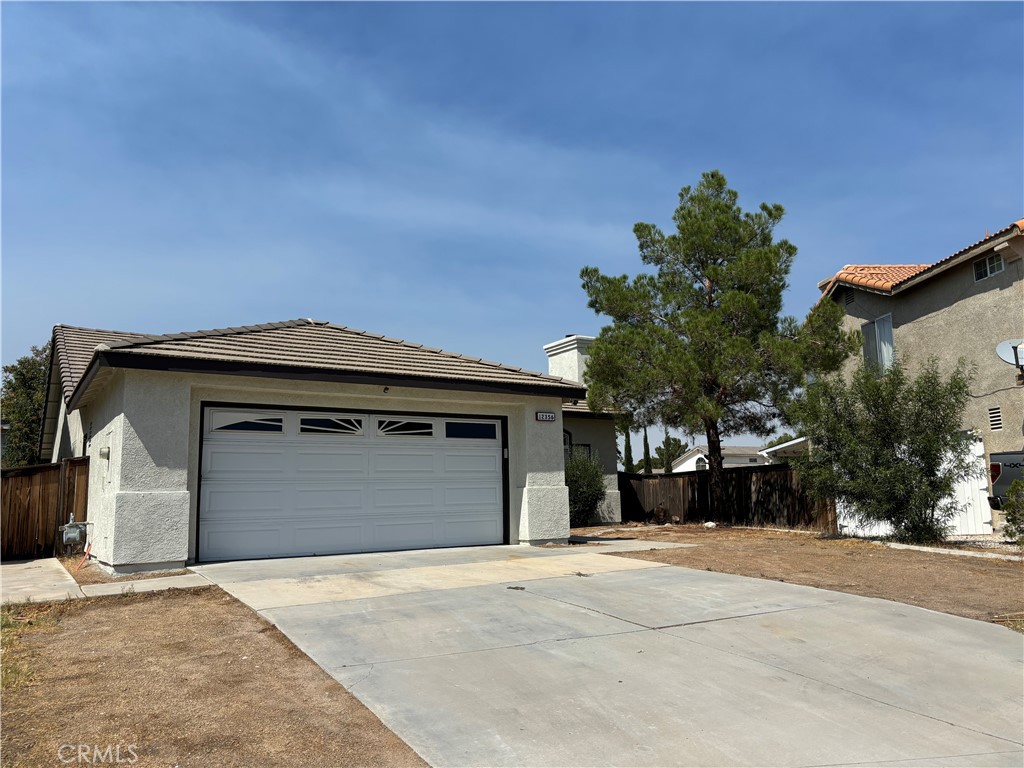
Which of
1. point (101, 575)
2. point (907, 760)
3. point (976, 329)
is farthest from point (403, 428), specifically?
point (976, 329)

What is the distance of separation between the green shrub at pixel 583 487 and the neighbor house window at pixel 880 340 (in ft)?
29.7

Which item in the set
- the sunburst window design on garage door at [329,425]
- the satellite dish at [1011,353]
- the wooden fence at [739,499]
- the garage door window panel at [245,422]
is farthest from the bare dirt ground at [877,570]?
the satellite dish at [1011,353]

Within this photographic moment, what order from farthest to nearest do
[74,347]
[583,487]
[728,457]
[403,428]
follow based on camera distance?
[728,457], [583,487], [74,347], [403,428]

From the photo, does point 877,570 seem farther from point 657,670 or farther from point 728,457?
point 728,457

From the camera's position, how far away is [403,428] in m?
13.0

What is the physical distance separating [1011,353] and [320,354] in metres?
15.2

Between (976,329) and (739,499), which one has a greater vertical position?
(976,329)

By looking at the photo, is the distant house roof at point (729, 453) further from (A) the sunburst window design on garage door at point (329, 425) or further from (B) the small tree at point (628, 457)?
(A) the sunburst window design on garage door at point (329, 425)

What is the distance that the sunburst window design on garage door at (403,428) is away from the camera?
1283 centimetres

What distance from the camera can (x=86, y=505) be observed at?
45.3ft

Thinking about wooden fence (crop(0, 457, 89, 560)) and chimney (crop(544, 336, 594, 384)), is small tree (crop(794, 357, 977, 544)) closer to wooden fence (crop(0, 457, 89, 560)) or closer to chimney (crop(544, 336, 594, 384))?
chimney (crop(544, 336, 594, 384))

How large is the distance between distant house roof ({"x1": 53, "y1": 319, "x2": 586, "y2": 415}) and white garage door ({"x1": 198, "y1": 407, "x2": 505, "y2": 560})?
2.81ft

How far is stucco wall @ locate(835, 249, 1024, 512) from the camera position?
18.1 metres

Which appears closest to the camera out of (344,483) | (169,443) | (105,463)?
(169,443)
